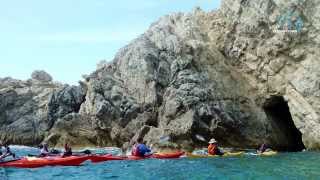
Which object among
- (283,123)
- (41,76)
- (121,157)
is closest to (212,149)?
(121,157)

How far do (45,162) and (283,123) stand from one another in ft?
93.8

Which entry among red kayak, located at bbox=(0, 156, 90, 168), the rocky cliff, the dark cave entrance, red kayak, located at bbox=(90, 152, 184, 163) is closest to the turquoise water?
red kayak, located at bbox=(90, 152, 184, 163)

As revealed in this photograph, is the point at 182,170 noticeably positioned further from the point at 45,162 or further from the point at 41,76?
the point at 41,76

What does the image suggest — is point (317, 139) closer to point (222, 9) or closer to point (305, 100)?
point (305, 100)

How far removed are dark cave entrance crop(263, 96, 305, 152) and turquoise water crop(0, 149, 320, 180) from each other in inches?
588

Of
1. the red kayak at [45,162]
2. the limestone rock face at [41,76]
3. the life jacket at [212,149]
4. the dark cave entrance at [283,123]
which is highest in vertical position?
the limestone rock face at [41,76]

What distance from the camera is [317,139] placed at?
4900cm

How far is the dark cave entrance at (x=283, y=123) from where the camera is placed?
54.6 metres

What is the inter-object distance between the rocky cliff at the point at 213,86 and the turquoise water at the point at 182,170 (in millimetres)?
11377

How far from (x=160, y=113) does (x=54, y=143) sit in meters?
13.9

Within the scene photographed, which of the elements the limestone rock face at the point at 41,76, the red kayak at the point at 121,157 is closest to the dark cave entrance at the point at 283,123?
the red kayak at the point at 121,157

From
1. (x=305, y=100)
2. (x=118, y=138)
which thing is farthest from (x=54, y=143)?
(x=305, y=100)

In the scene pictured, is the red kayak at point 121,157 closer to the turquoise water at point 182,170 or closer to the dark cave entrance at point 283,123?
the turquoise water at point 182,170

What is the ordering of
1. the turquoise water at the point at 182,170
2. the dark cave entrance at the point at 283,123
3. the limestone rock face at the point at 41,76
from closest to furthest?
the turquoise water at the point at 182,170 < the dark cave entrance at the point at 283,123 < the limestone rock face at the point at 41,76
